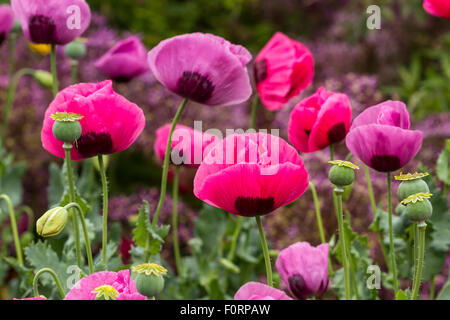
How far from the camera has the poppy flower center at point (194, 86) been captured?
0.63 meters

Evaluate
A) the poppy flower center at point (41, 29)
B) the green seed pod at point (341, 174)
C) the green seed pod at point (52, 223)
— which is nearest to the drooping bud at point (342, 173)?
the green seed pod at point (341, 174)

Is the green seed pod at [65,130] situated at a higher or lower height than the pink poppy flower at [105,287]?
higher

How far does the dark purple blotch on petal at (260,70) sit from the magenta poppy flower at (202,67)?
0.53 feet

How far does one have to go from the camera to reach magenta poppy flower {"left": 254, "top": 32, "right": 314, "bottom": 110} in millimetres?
777

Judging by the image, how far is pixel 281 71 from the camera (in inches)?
31.1

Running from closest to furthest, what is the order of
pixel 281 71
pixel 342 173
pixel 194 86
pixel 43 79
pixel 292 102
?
pixel 342 173 → pixel 194 86 → pixel 281 71 → pixel 43 79 → pixel 292 102

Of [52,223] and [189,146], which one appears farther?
[189,146]

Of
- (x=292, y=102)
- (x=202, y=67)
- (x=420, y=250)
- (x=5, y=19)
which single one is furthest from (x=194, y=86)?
(x=292, y=102)

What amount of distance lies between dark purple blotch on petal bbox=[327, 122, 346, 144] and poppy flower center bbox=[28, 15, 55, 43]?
0.30 meters

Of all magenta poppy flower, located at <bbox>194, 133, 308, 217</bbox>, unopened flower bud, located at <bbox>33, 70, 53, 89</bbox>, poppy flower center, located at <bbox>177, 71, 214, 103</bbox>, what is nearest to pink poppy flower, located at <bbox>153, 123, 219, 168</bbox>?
poppy flower center, located at <bbox>177, 71, 214, 103</bbox>

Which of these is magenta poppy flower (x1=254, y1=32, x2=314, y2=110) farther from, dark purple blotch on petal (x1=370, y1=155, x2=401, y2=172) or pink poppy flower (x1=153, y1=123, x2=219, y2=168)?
dark purple blotch on petal (x1=370, y1=155, x2=401, y2=172)

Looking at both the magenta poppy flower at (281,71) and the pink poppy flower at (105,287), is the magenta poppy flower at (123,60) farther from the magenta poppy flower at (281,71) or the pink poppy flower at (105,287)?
the pink poppy flower at (105,287)

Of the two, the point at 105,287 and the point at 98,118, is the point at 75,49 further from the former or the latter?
the point at 105,287

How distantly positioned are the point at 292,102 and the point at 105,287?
3.18 ft
